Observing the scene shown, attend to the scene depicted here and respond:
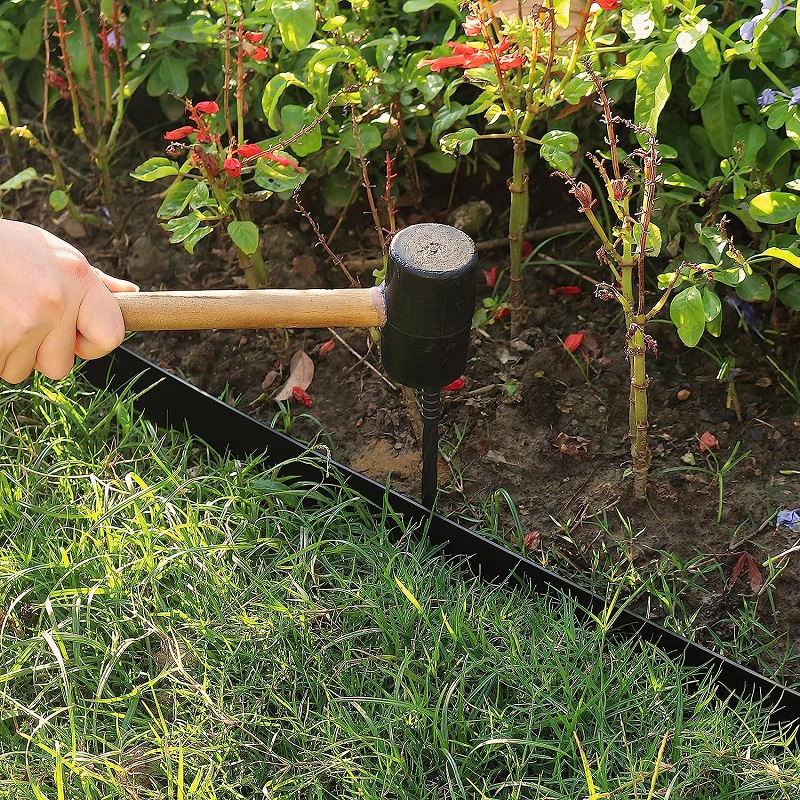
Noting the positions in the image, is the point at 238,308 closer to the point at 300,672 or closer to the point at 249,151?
the point at 249,151

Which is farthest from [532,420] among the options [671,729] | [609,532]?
[671,729]

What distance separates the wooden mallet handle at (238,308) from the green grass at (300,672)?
1.51 feet

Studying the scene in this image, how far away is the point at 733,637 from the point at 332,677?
786 mm

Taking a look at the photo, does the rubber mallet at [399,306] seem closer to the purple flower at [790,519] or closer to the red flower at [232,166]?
the red flower at [232,166]

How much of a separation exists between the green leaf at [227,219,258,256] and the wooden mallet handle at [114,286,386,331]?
A: 40 centimetres

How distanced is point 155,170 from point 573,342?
1.01 m

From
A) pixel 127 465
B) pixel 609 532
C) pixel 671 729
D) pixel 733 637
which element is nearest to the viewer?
pixel 671 729

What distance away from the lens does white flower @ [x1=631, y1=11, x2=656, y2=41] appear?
192cm

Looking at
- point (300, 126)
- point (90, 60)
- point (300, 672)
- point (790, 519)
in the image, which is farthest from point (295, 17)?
point (790, 519)

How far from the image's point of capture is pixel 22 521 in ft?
7.36

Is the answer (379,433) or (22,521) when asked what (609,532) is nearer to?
(379,433)

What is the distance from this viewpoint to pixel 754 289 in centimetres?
209

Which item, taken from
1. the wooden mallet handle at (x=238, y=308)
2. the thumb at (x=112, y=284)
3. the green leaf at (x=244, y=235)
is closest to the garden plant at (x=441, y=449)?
the green leaf at (x=244, y=235)

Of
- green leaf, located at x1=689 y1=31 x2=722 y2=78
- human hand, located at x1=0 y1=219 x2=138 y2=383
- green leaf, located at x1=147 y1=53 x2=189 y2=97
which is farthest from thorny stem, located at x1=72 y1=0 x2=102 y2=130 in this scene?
green leaf, located at x1=689 y1=31 x2=722 y2=78
